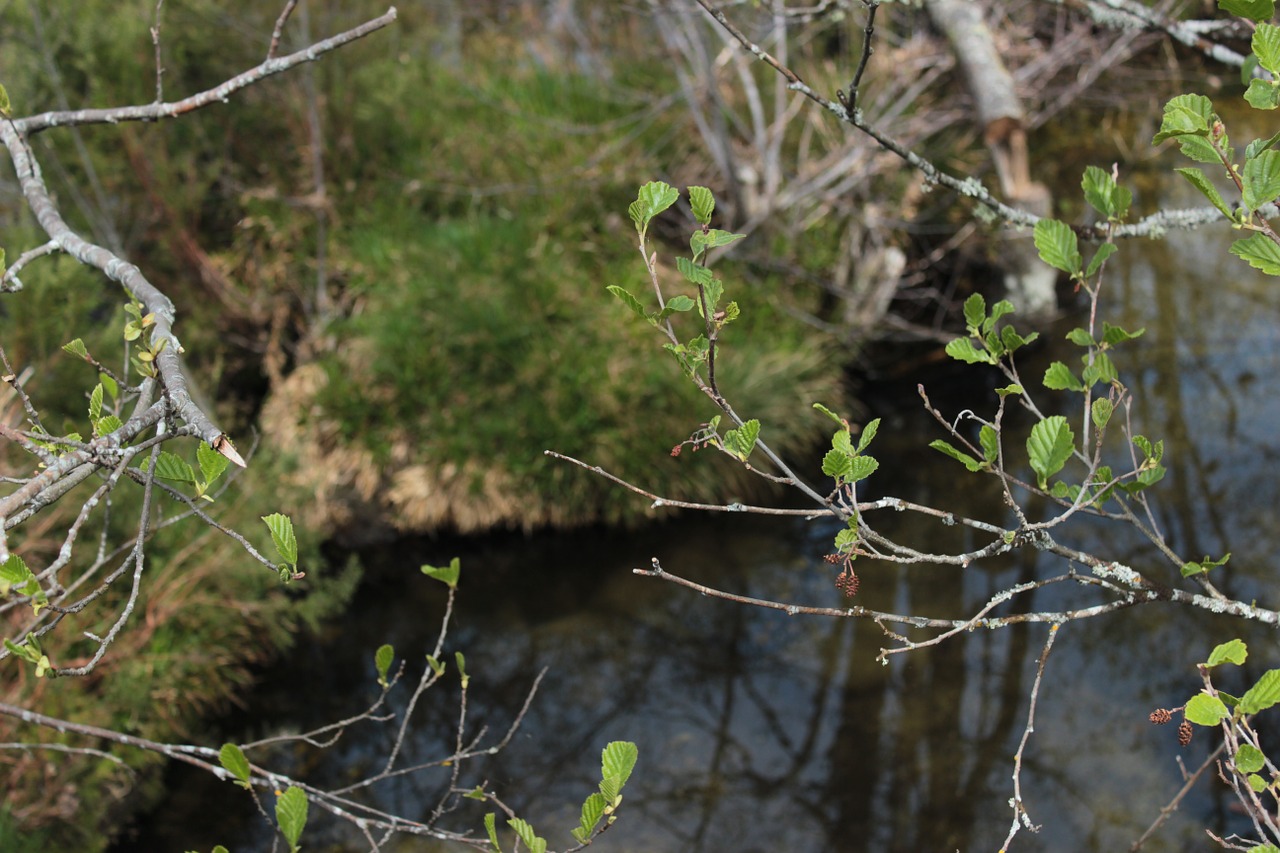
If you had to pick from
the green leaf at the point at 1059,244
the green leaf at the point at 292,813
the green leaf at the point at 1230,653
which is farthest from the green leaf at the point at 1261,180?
the green leaf at the point at 292,813

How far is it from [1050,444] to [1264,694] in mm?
410

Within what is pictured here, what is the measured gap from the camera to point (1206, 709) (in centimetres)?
131

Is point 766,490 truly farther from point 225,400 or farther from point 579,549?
point 225,400

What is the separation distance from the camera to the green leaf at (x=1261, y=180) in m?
1.37

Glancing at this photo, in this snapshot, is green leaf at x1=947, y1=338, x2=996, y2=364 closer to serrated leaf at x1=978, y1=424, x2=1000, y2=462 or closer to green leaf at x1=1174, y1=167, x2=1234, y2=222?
serrated leaf at x1=978, y1=424, x2=1000, y2=462

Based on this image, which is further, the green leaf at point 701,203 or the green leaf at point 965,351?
the green leaf at point 965,351

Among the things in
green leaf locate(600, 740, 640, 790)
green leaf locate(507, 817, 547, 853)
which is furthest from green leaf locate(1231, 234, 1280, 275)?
green leaf locate(507, 817, 547, 853)

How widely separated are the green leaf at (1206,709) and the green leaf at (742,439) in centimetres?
66

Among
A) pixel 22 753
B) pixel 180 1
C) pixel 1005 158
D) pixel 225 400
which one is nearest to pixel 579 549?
pixel 225 400

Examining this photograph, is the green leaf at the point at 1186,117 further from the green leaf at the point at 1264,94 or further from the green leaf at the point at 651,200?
the green leaf at the point at 651,200

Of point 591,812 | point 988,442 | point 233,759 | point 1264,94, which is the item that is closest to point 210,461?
point 233,759

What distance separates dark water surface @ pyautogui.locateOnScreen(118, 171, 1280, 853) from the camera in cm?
353

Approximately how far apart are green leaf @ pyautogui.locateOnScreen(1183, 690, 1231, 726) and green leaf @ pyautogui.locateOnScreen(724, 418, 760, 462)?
25.9 inches

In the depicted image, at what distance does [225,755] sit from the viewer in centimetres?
157
